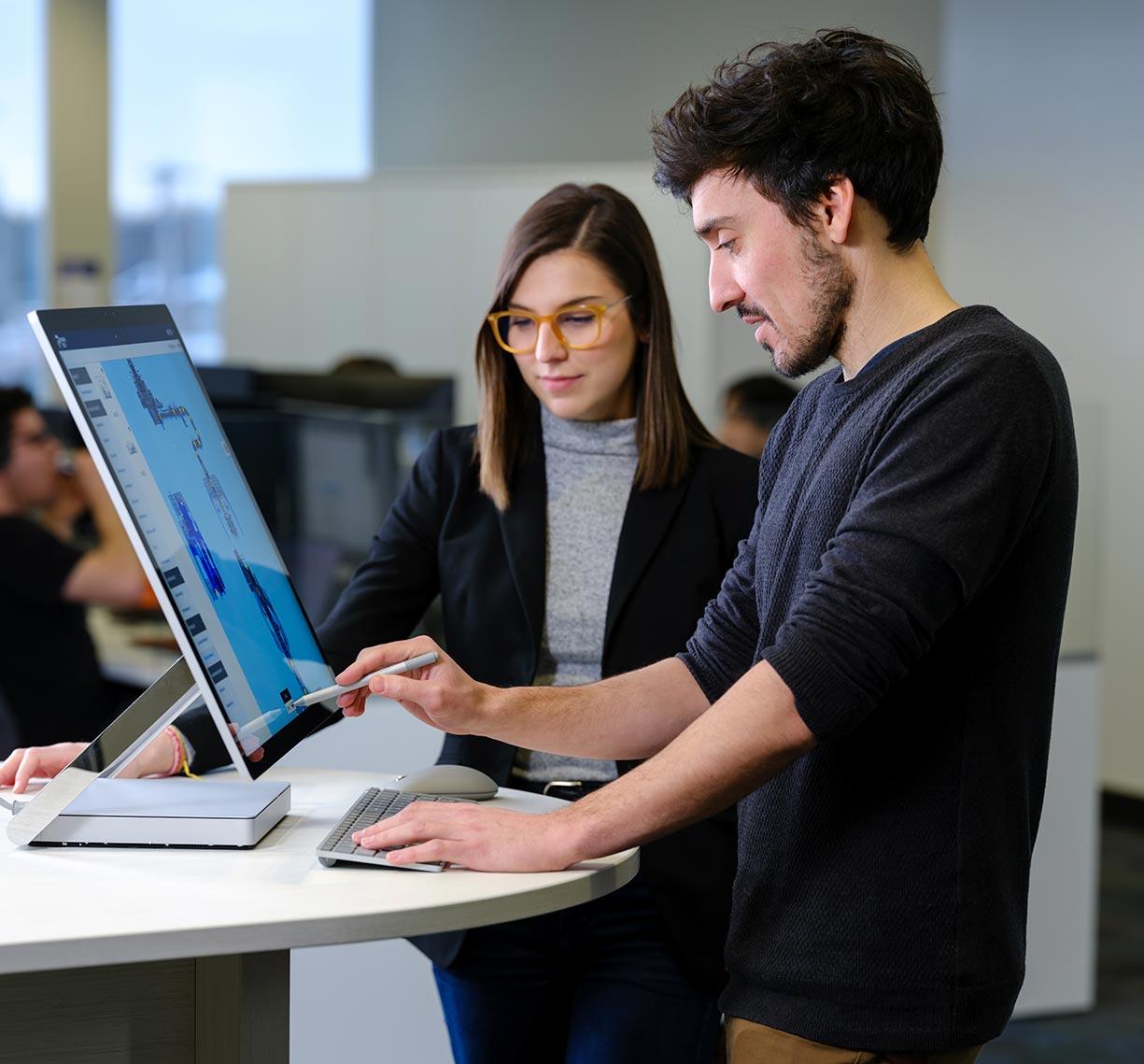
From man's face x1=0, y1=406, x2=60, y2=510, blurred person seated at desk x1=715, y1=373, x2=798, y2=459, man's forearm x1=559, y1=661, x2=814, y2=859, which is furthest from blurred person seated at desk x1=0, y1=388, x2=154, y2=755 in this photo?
man's forearm x1=559, y1=661, x2=814, y2=859

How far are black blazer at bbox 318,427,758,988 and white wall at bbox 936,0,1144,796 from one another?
3757mm

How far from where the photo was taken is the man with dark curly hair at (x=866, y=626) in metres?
1.15

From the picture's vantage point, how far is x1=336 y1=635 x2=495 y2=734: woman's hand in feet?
4.65

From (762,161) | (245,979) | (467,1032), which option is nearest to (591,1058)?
(467,1032)

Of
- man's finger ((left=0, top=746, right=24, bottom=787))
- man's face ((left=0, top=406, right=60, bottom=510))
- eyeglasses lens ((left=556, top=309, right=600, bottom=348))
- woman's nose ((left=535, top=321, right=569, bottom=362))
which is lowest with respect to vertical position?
man's face ((left=0, top=406, right=60, bottom=510))

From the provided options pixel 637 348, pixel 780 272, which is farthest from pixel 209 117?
pixel 780 272

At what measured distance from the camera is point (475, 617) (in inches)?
69.3

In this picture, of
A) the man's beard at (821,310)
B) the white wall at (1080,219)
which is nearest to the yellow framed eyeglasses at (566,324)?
the man's beard at (821,310)

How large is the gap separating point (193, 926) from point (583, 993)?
0.63m

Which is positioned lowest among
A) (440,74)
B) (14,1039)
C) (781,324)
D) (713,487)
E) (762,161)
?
(14,1039)

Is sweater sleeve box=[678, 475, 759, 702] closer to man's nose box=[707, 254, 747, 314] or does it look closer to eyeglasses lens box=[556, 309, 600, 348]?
man's nose box=[707, 254, 747, 314]

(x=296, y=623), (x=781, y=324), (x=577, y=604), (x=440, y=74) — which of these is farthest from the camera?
(x=440, y=74)

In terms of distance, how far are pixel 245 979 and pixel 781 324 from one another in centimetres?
72

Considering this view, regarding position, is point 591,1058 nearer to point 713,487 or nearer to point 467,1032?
point 467,1032
